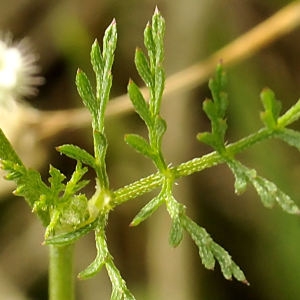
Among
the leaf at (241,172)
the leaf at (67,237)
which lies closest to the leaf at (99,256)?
the leaf at (67,237)

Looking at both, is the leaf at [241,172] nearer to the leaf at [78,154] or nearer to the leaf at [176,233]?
the leaf at [176,233]

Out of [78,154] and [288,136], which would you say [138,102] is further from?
[288,136]

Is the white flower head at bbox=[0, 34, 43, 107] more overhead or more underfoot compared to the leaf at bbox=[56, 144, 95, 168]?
more overhead

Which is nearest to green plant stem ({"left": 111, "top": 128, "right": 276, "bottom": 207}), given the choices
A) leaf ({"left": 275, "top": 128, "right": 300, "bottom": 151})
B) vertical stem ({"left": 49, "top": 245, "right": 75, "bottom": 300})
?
leaf ({"left": 275, "top": 128, "right": 300, "bottom": 151})

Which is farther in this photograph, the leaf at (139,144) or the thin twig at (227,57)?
the thin twig at (227,57)

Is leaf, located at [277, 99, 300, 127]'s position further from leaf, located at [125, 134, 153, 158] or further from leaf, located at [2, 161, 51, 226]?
leaf, located at [2, 161, 51, 226]

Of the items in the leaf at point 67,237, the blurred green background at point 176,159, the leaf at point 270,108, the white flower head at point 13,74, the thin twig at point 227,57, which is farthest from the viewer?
the blurred green background at point 176,159

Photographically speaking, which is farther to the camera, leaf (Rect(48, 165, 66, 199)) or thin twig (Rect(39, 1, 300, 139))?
thin twig (Rect(39, 1, 300, 139))
